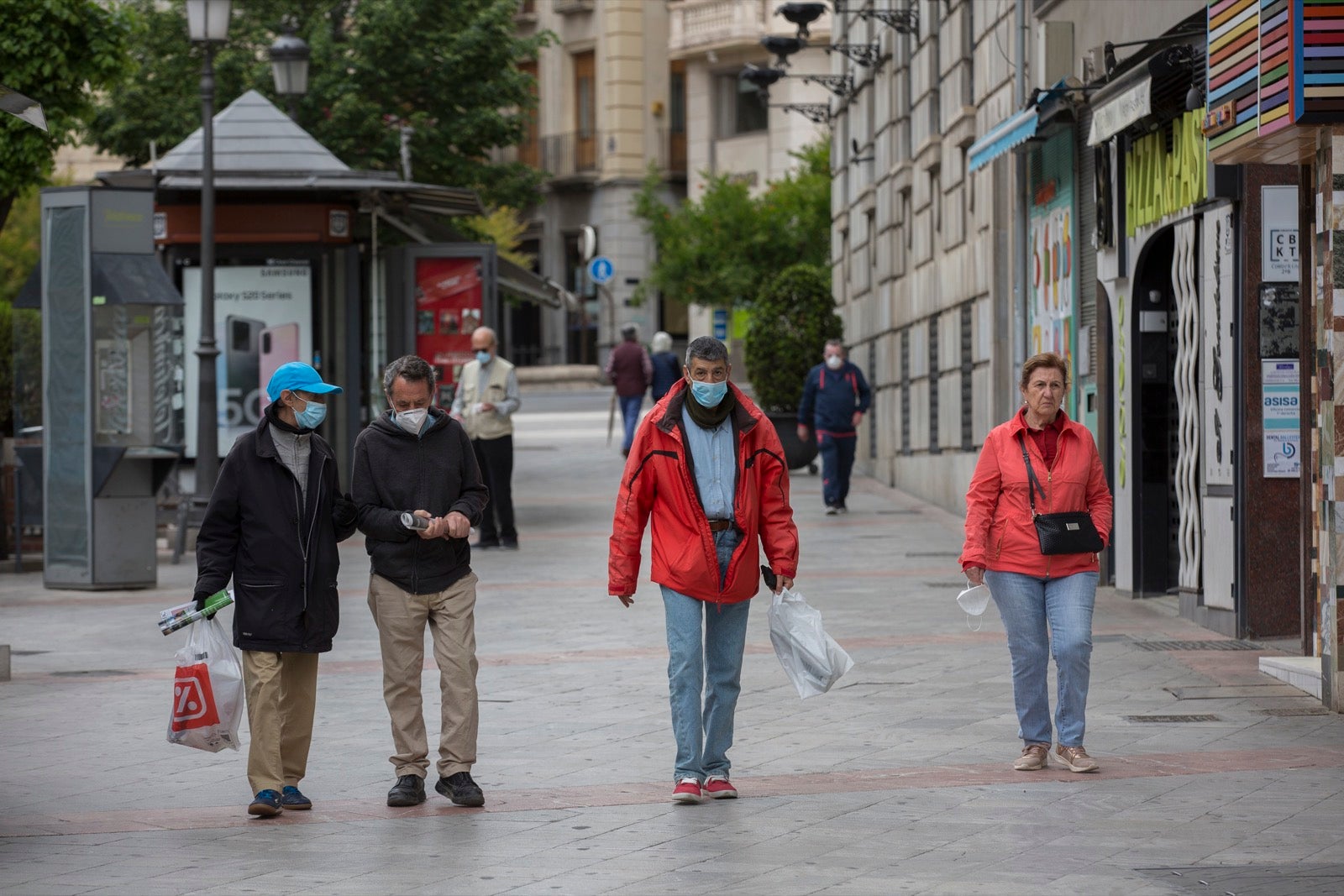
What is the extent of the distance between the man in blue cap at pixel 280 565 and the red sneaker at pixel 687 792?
4.35ft

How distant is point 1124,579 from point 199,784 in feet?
26.3

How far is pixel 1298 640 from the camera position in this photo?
1185cm

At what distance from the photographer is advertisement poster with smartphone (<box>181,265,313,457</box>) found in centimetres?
2025

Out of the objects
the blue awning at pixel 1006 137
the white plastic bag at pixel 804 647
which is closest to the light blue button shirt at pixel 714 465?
the white plastic bag at pixel 804 647

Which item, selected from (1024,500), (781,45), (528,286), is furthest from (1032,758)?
(781,45)

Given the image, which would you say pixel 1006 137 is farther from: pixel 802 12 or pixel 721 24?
pixel 721 24

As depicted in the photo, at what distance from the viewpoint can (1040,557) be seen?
8.30 meters

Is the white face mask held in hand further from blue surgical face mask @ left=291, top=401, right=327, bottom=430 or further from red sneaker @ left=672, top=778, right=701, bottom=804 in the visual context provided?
blue surgical face mask @ left=291, top=401, right=327, bottom=430

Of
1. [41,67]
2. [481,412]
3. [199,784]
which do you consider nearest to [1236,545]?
[199,784]

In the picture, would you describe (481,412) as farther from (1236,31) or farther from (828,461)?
(1236,31)

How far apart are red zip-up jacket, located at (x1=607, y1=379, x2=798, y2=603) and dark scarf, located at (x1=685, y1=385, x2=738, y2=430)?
4 centimetres

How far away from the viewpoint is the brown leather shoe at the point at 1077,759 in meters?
8.16

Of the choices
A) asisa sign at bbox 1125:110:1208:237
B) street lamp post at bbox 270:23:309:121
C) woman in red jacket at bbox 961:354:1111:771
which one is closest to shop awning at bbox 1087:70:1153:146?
asisa sign at bbox 1125:110:1208:237

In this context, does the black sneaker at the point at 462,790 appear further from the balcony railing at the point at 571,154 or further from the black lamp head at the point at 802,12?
the balcony railing at the point at 571,154
